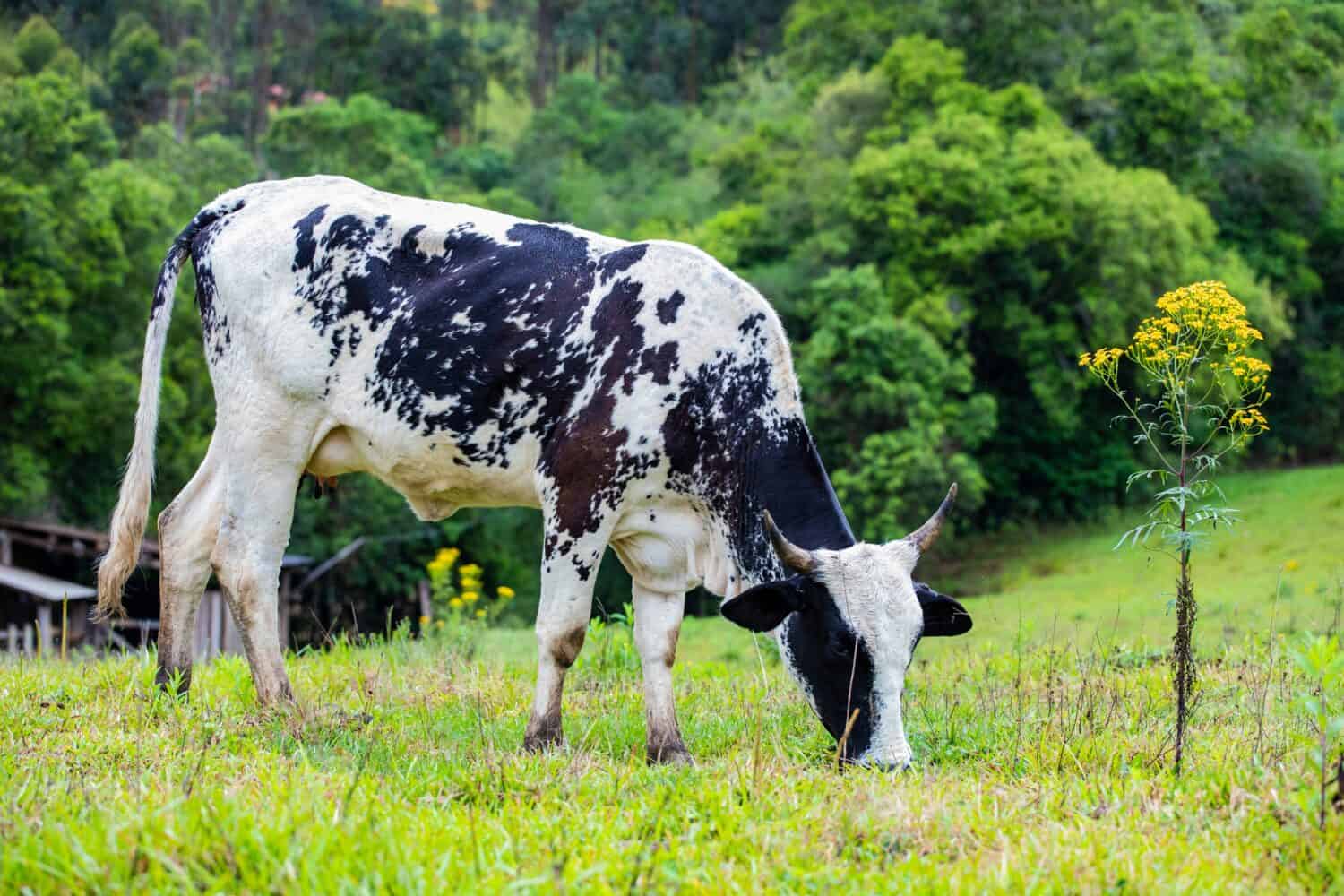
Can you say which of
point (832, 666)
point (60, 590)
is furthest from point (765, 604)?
point (60, 590)

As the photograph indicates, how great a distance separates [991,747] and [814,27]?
119 ft

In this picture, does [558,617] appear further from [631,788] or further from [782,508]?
[631,788]

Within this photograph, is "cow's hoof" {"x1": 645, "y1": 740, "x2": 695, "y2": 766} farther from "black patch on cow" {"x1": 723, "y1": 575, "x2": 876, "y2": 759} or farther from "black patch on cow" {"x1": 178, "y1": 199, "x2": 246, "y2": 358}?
"black patch on cow" {"x1": 178, "y1": 199, "x2": 246, "y2": 358}

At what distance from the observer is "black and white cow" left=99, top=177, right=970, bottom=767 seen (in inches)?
246

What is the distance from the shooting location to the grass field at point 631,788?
4141 mm

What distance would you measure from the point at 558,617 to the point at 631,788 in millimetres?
1304

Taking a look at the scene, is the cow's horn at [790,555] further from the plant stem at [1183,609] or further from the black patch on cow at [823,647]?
the plant stem at [1183,609]

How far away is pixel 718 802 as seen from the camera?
16.2 ft

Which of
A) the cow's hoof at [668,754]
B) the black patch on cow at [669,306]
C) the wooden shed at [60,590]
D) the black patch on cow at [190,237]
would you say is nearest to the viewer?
the cow's hoof at [668,754]

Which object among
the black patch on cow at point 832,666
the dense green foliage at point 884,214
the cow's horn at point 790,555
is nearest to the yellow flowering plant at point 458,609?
the black patch on cow at point 832,666

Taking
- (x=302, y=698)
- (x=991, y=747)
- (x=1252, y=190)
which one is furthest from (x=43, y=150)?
(x=1252, y=190)

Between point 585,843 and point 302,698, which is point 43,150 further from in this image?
point 585,843

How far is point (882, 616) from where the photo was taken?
5.98 meters

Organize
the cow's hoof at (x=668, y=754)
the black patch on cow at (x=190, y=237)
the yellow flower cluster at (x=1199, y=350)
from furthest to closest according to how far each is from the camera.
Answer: the black patch on cow at (x=190, y=237), the cow's hoof at (x=668, y=754), the yellow flower cluster at (x=1199, y=350)
